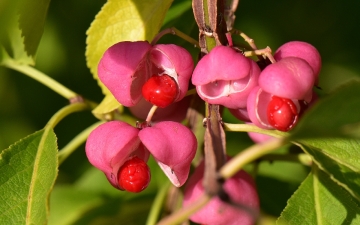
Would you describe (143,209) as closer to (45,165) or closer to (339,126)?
(45,165)

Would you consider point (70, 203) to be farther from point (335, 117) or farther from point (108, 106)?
point (335, 117)

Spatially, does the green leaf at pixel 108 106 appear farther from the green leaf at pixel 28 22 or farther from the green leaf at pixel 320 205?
the green leaf at pixel 320 205

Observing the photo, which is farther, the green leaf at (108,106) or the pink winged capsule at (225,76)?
the green leaf at (108,106)

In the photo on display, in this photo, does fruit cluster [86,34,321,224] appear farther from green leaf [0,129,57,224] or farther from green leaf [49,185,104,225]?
green leaf [49,185,104,225]

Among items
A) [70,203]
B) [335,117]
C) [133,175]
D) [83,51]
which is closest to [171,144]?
[133,175]

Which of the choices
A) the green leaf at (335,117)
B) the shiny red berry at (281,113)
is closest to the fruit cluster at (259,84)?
the shiny red berry at (281,113)

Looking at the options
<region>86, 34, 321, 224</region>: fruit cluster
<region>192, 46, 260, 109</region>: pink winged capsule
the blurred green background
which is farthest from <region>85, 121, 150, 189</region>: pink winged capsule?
the blurred green background

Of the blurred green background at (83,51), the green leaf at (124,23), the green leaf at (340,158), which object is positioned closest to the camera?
the green leaf at (340,158)
